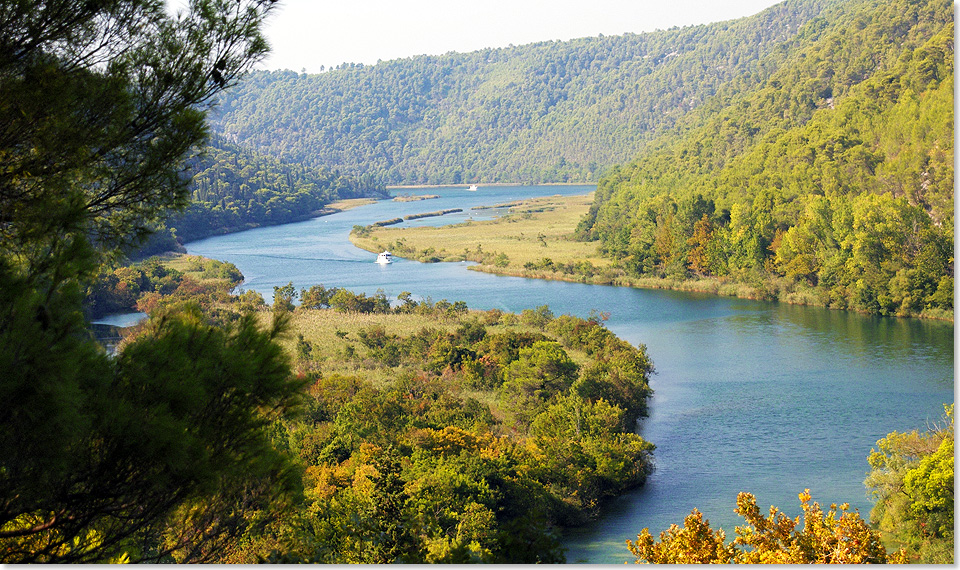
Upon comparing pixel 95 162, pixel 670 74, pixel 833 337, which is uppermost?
pixel 670 74

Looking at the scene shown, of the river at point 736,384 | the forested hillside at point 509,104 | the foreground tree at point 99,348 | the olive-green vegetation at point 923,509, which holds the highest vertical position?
the forested hillside at point 509,104

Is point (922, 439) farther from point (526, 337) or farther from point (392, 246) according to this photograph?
point (392, 246)

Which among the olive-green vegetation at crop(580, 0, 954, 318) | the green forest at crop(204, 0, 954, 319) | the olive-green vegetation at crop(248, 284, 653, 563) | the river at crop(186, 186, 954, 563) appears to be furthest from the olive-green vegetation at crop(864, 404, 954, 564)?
the olive-green vegetation at crop(580, 0, 954, 318)

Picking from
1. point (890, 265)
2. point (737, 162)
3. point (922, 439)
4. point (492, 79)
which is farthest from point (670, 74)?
point (922, 439)

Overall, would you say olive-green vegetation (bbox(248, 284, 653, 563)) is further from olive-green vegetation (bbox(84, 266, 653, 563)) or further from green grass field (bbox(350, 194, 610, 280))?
green grass field (bbox(350, 194, 610, 280))

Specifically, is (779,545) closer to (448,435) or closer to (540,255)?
Answer: (448,435)

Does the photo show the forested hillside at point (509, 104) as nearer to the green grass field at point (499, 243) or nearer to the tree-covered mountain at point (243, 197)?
the tree-covered mountain at point (243, 197)

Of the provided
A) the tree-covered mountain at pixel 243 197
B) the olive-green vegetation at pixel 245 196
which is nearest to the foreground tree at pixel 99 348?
the tree-covered mountain at pixel 243 197
